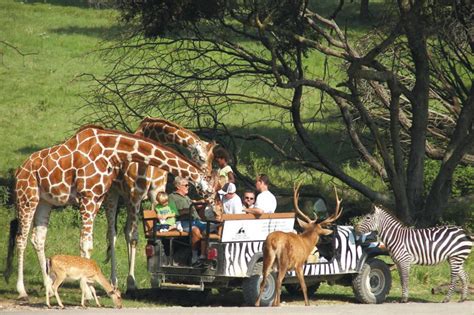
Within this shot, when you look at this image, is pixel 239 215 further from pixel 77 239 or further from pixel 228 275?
pixel 77 239

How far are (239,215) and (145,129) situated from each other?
4040 mm

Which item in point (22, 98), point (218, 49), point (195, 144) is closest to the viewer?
point (195, 144)

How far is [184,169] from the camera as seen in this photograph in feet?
58.5

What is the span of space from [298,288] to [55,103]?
20.3 m

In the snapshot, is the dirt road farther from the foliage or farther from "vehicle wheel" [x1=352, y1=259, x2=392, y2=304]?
the foliage

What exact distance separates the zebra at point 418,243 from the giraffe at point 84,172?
100 inches

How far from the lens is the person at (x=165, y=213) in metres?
16.9

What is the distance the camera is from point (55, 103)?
36969mm

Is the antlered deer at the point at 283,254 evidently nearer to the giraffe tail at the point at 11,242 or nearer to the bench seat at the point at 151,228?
the bench seat at the point at 151,228

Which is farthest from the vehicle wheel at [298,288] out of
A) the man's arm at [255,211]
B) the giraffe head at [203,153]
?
the giraffe head at [203,153]

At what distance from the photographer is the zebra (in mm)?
17656

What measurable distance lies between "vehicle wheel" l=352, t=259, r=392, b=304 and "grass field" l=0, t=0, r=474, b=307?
0.62 m

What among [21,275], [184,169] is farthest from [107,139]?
[21,275]

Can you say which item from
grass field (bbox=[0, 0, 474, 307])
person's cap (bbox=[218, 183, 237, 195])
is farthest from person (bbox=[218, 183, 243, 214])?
grass field (bbox=[0, 0, 474, 307])
